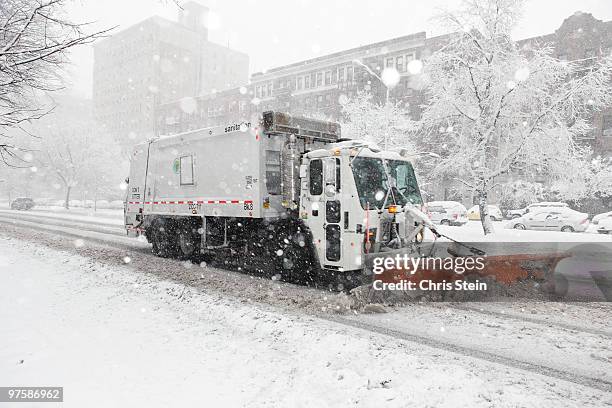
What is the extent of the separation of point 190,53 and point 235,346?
346 feet

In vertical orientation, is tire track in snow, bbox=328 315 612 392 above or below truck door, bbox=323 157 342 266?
below

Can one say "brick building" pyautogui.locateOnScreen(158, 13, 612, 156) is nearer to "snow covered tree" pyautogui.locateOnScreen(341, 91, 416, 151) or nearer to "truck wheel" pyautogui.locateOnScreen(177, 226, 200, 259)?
"snow covered tree" pyautogui.locateOnScreen(341, 91, 416, 151)

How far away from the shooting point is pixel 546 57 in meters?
16.8

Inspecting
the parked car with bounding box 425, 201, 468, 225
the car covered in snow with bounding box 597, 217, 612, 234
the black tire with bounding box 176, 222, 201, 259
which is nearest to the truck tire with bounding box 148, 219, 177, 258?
the black tire with bounding box 176, 222, 201, 259

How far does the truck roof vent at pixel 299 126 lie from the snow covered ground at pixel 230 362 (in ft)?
12.4

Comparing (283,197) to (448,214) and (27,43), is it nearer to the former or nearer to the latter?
(27,43)

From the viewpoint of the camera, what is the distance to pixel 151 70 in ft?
304

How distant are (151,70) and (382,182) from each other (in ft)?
314

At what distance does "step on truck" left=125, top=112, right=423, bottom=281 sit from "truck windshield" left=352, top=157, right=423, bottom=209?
2 centimetres

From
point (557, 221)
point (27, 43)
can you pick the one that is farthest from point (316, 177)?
point (557, 221)

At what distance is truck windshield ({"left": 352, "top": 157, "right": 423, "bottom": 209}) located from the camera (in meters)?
7.78

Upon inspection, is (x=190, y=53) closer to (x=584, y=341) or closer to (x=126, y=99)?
(x=126, y=99)

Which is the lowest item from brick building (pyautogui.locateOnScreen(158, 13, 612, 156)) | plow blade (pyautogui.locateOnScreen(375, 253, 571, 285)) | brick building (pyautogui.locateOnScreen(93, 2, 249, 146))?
plow blade (pyautogui.locateOnScreen(375, 253, 571, 285))

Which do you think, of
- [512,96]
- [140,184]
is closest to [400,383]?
[140,184]
